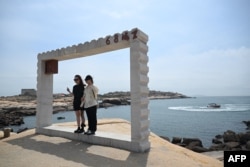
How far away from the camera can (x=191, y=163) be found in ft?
18.6

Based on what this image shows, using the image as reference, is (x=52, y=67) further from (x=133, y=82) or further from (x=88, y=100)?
(x=133, y=82)

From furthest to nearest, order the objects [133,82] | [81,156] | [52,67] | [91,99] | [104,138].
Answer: [52,67]
[91,99]
[104,138]
[133,82]
[81,156]

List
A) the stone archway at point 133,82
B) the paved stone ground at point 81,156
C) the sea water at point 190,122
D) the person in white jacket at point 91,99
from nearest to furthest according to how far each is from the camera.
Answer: the paved stone ground at point 81,156 < the stone archway at point 133,82 < the person in white jacket at point 91,99 < the sea water at point 190,122

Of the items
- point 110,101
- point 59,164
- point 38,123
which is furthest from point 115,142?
point 110,101

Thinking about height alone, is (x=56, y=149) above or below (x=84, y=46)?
below

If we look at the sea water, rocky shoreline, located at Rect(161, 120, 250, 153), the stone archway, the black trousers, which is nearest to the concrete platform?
the stone archway

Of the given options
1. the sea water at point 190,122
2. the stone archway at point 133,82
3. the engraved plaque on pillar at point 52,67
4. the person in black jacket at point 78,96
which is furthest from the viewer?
the sea water at point 190,122

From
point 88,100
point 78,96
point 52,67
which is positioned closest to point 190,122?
point 52,67

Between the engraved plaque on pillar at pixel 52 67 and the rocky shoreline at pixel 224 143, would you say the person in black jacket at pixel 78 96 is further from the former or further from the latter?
the rocky shoreline at pixel 224 143

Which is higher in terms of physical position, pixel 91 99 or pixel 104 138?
pixel 91 99

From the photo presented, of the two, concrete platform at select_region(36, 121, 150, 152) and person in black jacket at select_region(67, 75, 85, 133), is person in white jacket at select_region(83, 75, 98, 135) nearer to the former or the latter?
concrete platform at select_region(36, 121, 150, 152)

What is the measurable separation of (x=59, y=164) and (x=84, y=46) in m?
4.23

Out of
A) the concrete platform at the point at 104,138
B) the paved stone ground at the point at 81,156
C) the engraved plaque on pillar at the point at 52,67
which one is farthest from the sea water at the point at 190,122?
the engraved plaque on pillar at the point at 52,67

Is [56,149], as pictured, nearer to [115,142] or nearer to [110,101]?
[115,142]
